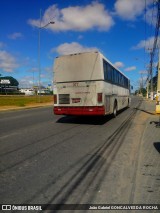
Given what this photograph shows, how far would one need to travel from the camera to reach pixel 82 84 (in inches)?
511

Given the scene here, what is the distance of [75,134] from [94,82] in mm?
3530

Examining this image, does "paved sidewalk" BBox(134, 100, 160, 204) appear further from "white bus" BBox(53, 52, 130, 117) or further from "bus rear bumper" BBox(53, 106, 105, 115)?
"white bus" BBox(53, 52, 130, 117)

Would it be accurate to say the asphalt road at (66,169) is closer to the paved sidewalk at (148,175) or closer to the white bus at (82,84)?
the paved sidewalk at (148,175)

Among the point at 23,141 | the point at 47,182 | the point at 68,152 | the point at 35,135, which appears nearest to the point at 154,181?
the point at 47,182

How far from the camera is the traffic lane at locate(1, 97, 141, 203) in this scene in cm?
433

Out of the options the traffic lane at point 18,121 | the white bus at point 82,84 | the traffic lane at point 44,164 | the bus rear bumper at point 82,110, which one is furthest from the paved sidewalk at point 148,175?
the traffic lane at point 18,121

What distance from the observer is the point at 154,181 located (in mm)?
4914

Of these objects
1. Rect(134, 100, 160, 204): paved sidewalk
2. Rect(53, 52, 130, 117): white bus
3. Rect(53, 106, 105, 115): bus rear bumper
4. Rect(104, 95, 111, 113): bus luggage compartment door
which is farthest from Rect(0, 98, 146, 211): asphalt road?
Rect(104, 95, 111, 113): bus luggage compartment door

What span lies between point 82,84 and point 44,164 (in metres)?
7.56

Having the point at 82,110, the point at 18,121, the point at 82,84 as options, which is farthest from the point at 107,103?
the point at 18,121

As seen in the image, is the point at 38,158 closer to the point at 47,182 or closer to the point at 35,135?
the point at 47,182

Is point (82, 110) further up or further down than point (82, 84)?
further down

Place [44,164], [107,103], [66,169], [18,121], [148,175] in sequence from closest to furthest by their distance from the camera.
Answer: [148,175], [66,169], [44,164], [107,103], [18,121]

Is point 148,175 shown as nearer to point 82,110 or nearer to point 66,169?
point 66,169
